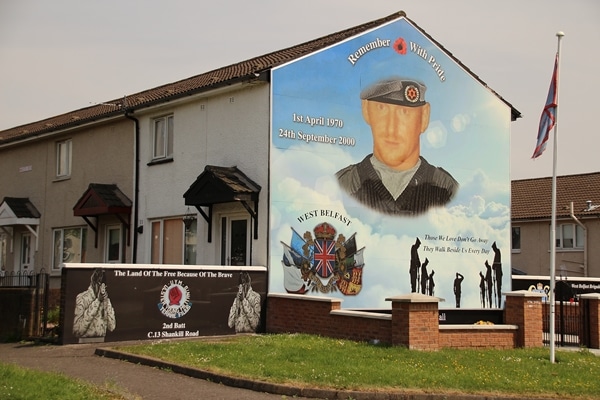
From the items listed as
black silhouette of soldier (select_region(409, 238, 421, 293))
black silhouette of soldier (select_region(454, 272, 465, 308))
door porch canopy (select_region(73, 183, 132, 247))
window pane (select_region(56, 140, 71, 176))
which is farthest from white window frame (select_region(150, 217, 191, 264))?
black silhouette of soldier (select_region(454, 272, 465, 308))

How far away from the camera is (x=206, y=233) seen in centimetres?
2194

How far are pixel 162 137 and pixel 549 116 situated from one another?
11682 mm

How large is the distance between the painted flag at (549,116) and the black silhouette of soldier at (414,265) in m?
6.94

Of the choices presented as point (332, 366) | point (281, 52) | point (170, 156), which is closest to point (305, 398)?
point (332, 366)

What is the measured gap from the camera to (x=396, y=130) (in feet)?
74.5

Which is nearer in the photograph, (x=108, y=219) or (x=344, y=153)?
(x=344, y=153)

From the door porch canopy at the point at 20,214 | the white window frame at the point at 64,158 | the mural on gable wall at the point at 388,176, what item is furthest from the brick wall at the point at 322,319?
the door porch canopy at the point at 20,214

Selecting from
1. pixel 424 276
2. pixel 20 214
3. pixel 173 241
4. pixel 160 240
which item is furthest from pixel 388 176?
pixel 20 214

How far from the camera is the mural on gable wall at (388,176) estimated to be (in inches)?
810

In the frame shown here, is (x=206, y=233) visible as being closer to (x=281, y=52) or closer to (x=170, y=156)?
(x=170, y=156)

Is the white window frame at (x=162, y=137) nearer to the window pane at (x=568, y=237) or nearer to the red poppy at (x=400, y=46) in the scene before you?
the red poppy at (x=400, y=46)

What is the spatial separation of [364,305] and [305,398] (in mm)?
9635

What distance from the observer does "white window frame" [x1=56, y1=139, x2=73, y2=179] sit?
28328 millimetres

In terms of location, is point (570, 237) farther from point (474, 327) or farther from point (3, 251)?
point (474, 327)
